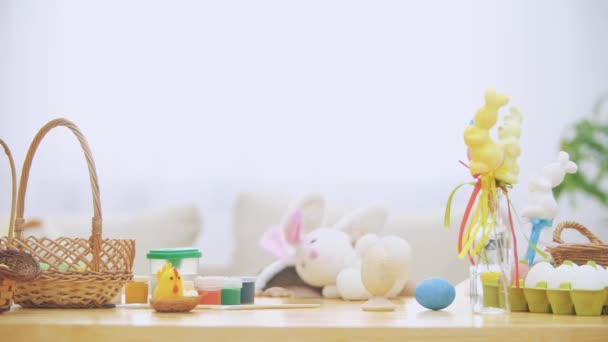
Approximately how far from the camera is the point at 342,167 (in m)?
2.65

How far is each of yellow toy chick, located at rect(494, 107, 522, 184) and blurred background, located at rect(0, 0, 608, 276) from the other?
158 centimetres

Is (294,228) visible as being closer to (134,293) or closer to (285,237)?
(285,237)

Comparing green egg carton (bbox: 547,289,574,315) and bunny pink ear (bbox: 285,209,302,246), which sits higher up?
bunny pink ear (bbox: 285,209,302,246)

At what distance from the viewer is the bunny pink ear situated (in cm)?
163

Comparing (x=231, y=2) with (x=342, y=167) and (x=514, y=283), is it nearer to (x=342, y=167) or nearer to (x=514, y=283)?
(x=342, y=167)

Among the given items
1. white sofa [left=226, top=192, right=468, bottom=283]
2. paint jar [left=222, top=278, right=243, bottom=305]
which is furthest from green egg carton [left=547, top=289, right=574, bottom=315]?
white sofa [left=226, top=192, right=468, bottom=283]

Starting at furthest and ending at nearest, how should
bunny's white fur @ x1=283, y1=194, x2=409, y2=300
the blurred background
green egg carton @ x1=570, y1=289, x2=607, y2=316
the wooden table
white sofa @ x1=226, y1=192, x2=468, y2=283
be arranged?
the blurred background
white sofa @ x1=226, y1=192, x2=468, y2=283
bunny's white fur @ x1=283, y1=194, x2=409, y2=300
green egg carton @ x1=570, y1=289, x2=607, y2=316
the wooden table

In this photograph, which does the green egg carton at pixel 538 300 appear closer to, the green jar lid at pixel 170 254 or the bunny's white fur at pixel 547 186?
the bunny's white fur at pixel 547 186

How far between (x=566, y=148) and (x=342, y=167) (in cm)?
74

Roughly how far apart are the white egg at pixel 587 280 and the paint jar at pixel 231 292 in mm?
499

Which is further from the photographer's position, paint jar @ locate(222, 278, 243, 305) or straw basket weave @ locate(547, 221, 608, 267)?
paint jar @ locate(222, 278, 243, 305)

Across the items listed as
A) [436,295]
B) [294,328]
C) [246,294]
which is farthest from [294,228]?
[294,328]

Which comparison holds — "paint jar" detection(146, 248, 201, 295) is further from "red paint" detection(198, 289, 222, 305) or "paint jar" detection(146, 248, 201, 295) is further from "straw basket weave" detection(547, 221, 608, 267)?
"straw basket weave" detection(547, 221, 608, 267)

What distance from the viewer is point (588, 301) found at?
3.08ft
